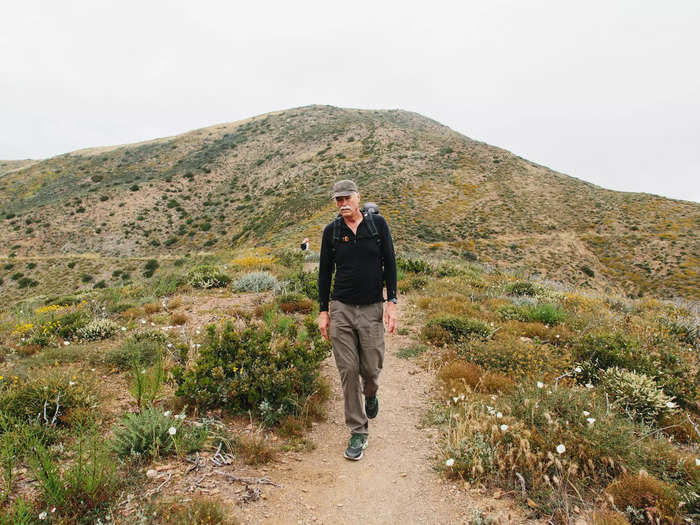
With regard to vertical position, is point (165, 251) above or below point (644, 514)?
below

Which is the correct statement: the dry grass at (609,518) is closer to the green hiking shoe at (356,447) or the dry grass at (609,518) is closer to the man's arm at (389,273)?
the green hiking shoe at (356,447)

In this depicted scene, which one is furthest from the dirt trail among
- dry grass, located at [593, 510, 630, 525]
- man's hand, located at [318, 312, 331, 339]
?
man's hand, located at [318, 312, 331, 339]

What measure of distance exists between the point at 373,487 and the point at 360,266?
198cm

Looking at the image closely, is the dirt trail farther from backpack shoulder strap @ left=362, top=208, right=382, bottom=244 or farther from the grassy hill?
the grassy hill

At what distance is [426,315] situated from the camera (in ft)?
25.2

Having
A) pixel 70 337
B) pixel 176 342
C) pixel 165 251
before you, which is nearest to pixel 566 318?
pixel 176 342

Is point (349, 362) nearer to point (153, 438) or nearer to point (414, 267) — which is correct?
point (153, 438)

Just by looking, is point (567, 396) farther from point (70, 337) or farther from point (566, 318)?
point (70, 337)

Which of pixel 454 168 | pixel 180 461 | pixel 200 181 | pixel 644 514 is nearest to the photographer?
pixel 644 514

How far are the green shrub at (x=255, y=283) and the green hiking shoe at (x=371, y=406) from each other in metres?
5.70

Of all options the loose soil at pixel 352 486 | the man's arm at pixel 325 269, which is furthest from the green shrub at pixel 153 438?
the man's arm at pixel 325 269

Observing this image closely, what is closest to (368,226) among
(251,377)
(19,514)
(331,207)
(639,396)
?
(251,377)

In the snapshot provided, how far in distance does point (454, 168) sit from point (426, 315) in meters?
34.6

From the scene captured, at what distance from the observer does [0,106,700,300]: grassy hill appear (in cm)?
2686
